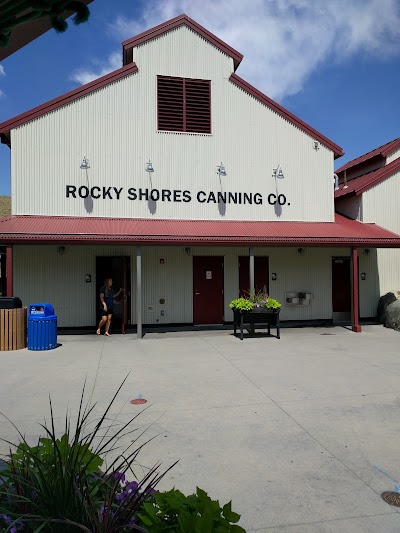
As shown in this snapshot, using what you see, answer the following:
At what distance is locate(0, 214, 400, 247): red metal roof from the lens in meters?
11.0

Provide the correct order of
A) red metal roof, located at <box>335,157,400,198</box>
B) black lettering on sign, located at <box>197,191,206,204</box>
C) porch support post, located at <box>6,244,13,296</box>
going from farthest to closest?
red metal roof, located at <box>335,157,400,198</box> → black lettering on sign, located at <box>197,191,206,204</box> → porch support post, located at <box>6,244,13,296</box>

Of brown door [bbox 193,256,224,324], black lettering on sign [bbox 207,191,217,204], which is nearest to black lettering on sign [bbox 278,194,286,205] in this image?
black lettering on sign [bbox 207,191,217,204]

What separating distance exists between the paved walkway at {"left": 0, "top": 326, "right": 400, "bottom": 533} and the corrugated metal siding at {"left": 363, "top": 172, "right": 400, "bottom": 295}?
18.1ft

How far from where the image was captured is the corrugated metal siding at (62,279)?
41.7 feet

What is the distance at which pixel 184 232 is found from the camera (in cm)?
1209

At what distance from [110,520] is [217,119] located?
13.4 meters

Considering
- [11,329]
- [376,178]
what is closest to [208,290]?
[11,329]

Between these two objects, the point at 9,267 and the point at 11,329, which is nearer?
the point at 11,329

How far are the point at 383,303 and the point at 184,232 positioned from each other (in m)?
8.07

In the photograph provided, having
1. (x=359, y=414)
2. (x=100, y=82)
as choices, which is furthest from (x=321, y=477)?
(x=100, y=82)

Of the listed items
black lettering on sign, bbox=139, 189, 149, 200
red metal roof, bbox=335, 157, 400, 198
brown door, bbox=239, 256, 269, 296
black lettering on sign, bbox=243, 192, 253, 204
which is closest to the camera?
black lettering on sign, bbox=139, 189, 149, 200

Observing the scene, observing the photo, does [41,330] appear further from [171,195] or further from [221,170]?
[221,170]

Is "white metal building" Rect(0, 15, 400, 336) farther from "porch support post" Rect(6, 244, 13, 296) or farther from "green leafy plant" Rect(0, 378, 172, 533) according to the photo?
"green leafy plant" Rect(0, 378, 172, 533)

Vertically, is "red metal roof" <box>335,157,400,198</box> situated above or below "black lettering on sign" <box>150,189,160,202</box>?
above
